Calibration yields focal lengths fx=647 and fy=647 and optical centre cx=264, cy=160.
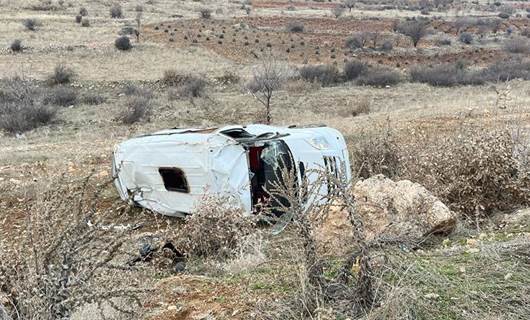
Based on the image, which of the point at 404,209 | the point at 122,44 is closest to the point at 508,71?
the point at 122,44

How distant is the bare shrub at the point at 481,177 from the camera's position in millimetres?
8453

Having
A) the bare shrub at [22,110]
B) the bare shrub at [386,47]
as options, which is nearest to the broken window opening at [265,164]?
the bare shrub at [22,110]

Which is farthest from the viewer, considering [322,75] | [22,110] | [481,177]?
[322,75]

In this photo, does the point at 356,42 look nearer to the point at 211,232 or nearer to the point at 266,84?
the point at 266,84

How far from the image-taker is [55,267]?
3936 millimetres

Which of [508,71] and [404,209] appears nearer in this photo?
[404,209]

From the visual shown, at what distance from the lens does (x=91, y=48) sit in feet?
108

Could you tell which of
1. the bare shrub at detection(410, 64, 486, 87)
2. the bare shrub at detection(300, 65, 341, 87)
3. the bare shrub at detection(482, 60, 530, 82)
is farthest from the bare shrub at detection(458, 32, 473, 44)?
the bare shrub at detection(300, 65, 341, 87)

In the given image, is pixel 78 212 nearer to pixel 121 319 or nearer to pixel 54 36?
pixel 121 319

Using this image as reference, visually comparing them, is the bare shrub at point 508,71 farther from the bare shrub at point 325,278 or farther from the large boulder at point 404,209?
the bare shrub at point 325,278

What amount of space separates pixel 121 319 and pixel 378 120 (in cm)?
1277

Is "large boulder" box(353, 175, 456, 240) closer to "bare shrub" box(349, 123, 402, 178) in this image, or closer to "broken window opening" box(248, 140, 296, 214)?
"broken window opening" box(248, 140, 296, 214)

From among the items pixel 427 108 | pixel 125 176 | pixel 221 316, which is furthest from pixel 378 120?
pixel 221 316

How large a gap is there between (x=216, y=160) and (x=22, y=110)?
12.3 m
